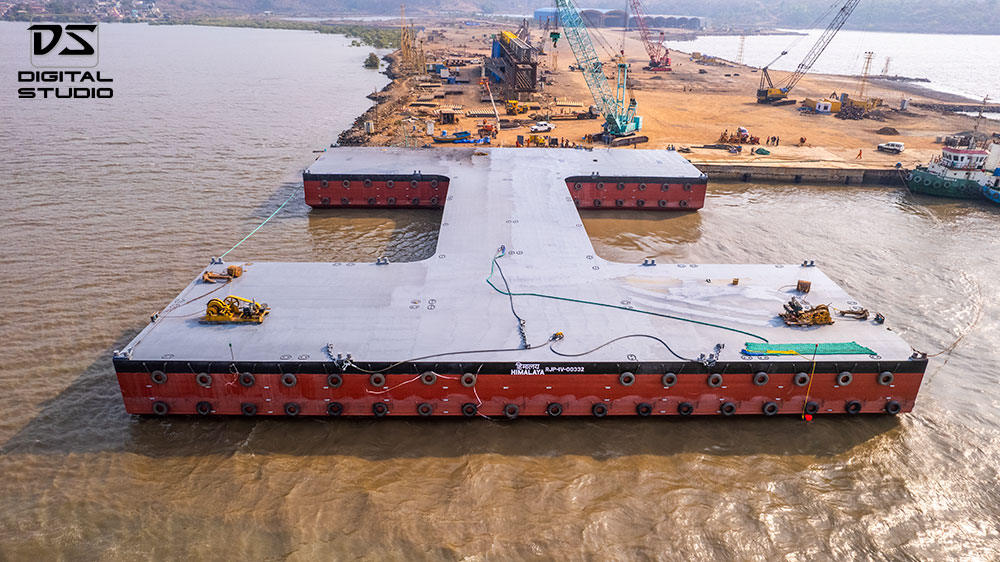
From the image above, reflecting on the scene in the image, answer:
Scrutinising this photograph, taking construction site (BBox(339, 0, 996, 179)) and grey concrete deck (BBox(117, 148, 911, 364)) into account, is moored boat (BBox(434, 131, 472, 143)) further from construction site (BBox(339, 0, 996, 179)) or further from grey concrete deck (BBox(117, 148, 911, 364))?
grey concrete deck (BBox(117, 148, 911, 364))

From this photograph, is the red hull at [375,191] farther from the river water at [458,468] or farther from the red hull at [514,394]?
the red hull at [514,394]

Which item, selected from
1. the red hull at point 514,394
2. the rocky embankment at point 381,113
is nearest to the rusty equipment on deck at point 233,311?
the red hull at point 514,394

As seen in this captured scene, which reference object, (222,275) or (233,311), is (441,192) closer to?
(222,275)

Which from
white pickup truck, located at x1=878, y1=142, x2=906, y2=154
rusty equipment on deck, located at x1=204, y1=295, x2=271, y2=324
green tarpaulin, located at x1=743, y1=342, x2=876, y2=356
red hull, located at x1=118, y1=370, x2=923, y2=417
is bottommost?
red hull, located at x1=118, y1=370, x2=923, y2=417

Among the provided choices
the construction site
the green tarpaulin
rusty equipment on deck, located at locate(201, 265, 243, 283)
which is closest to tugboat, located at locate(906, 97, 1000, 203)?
the construction site

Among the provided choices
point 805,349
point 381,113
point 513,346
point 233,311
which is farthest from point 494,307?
point 381,113

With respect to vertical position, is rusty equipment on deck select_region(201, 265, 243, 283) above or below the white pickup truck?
below
